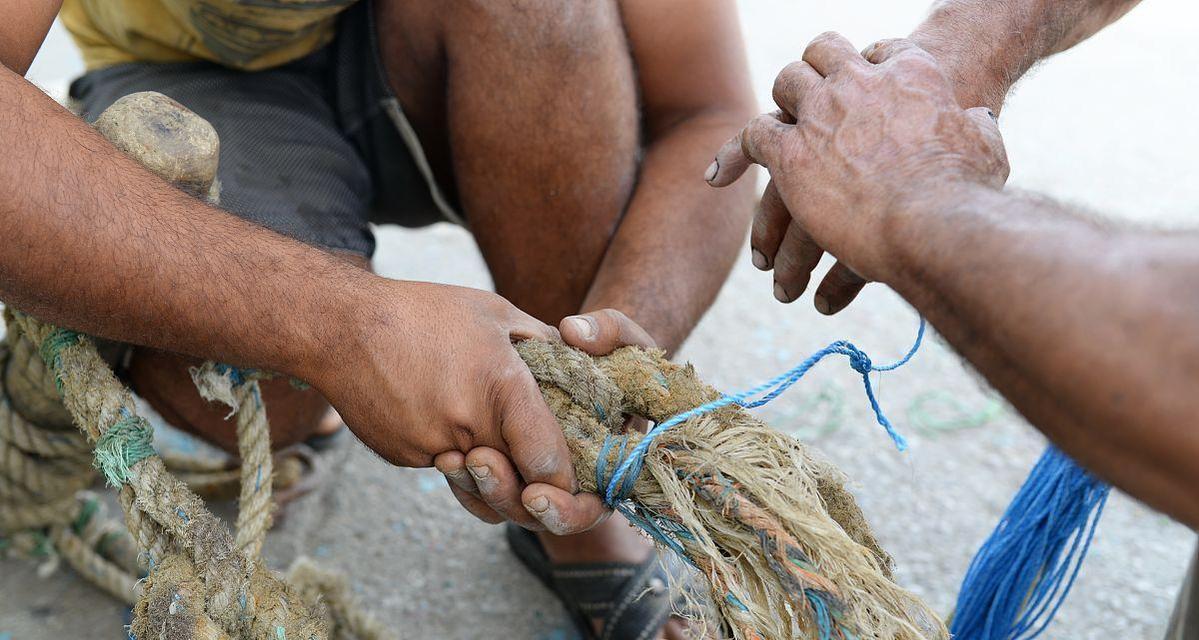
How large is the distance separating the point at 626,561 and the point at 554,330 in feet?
2.01

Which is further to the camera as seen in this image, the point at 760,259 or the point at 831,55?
the point at 760,259

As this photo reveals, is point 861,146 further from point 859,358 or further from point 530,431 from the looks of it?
point 530,431

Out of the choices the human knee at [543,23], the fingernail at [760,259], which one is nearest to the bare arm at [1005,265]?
the fingernail at [760,259]

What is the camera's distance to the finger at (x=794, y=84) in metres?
1.22

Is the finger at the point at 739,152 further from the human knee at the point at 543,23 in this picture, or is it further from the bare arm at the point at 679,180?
the human knee at the point at 543,23

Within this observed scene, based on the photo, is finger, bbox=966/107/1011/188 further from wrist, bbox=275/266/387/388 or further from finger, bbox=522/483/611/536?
wrist, bbox=275/266/387/388

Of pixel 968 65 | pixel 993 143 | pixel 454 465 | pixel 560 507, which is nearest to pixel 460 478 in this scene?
pixel 454 465

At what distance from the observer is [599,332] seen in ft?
4.36

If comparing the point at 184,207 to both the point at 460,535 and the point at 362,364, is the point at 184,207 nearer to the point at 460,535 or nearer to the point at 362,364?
the point at 362,364

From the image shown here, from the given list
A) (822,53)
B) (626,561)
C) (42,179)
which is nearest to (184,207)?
(42,179)

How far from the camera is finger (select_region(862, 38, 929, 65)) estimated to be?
1.20m

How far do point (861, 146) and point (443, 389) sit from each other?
0.54 metres

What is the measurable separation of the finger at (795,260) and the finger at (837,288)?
25 millimetres

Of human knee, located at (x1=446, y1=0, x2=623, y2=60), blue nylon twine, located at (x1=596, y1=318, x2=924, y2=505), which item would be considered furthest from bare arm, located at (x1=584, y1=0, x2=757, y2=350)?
blue nylon twine, located at (x1=596, y1=318, x2=924, y2=505)
